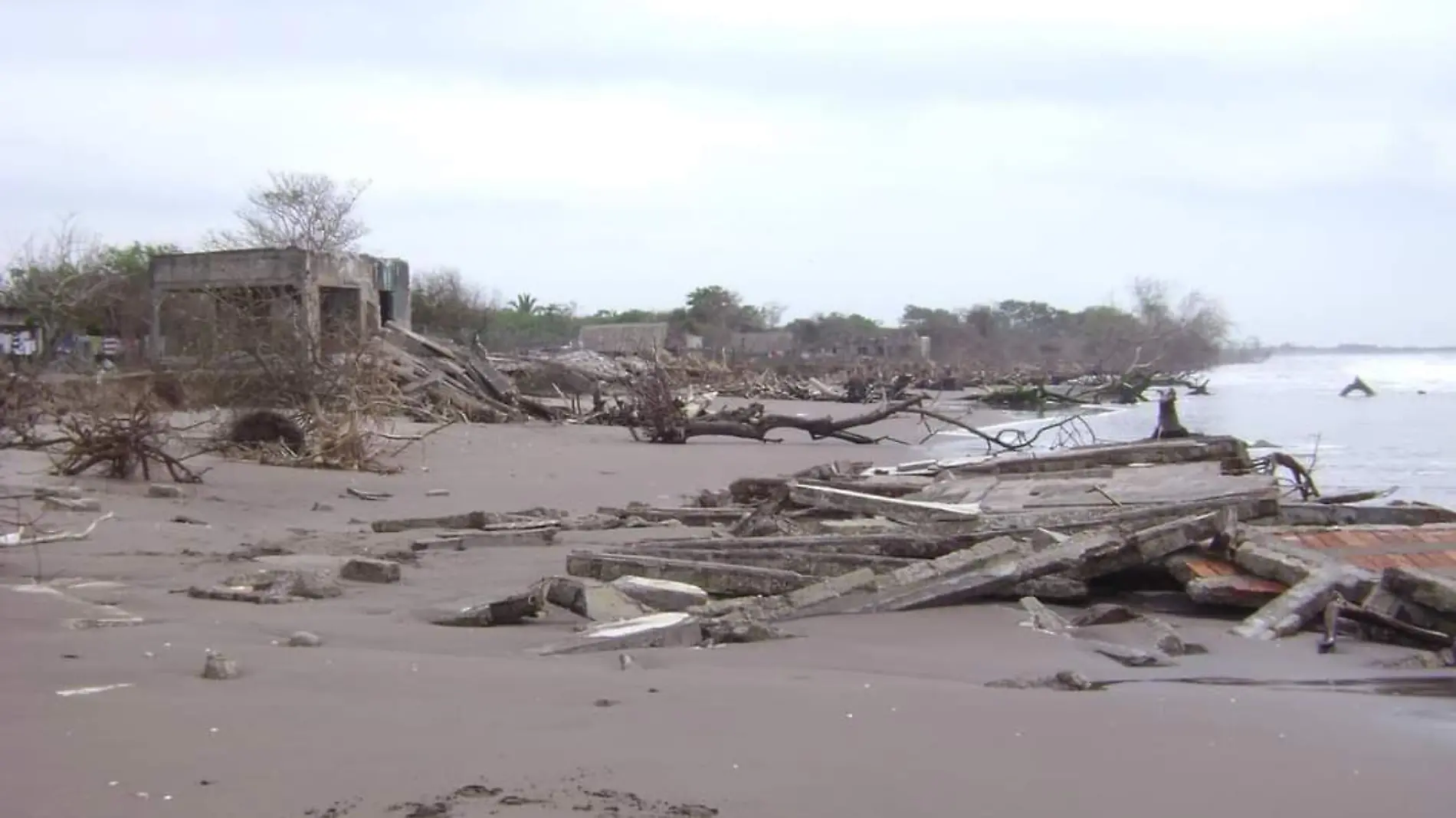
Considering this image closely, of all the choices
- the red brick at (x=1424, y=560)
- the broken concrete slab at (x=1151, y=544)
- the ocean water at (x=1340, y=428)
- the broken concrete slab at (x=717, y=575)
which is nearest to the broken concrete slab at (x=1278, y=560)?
the broken concrete slab at (x=1151, y=544)

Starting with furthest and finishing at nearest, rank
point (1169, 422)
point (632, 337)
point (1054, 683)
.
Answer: point (632, 337), point (1169, 422), point (1054, 683)

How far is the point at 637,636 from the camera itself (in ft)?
18.2

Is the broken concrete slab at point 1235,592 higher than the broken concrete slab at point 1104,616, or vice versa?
the broken concrete slab at point 1235,592

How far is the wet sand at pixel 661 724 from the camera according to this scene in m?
3.46

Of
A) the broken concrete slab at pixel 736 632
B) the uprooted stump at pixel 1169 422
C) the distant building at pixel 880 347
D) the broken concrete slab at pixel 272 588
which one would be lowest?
the broken concrete slab at pixel 736 632

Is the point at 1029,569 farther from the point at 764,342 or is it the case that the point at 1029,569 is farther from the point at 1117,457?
the point at 764,342

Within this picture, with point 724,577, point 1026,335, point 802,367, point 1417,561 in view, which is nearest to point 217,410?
point 724,577

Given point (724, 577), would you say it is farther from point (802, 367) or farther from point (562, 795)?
point (802, 367)

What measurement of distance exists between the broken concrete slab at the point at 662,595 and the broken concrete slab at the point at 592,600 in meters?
0.06

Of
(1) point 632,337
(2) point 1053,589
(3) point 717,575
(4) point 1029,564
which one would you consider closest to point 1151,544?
(2) point 1053,589

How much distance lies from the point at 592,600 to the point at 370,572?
75.2 inches

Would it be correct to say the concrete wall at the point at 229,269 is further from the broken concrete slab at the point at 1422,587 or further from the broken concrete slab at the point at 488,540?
the broken concrete slab at the point at 1422,587

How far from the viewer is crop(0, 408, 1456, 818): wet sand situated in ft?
11.3

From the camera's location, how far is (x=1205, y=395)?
5538 centimetres
